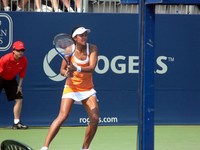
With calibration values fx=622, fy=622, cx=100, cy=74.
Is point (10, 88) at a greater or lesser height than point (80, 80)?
lesser

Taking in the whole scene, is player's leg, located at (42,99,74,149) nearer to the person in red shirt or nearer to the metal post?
A: the metal post

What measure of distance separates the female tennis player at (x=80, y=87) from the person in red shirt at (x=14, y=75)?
2572 mm

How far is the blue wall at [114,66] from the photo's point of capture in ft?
35.6

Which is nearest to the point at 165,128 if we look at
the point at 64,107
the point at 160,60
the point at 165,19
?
the point at 160,60

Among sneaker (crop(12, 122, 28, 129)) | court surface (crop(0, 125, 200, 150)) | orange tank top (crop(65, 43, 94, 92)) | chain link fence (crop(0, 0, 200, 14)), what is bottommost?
court surface (crop(0, 125, 200, 150))

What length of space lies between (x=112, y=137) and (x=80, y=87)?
2.36 metres

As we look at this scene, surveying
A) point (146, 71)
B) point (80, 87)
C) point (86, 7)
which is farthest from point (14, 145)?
point (86, 7)

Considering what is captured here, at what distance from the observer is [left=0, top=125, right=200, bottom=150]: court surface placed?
9.07 meters

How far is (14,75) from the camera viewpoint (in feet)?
34.7

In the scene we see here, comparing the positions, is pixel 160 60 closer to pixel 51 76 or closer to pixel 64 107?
pixel 51 76

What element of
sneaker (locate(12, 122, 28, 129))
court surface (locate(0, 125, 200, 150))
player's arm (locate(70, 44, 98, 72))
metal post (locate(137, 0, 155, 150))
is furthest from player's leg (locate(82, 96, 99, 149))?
sneaker (locate(12, 122, 28, 129))

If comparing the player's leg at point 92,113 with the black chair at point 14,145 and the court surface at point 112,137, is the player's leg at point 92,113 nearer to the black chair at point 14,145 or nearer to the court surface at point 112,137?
the court surface at point 112,137

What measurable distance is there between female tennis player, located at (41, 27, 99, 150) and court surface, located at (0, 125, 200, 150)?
3.82 feet

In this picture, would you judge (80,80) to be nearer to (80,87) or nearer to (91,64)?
(80,87)
